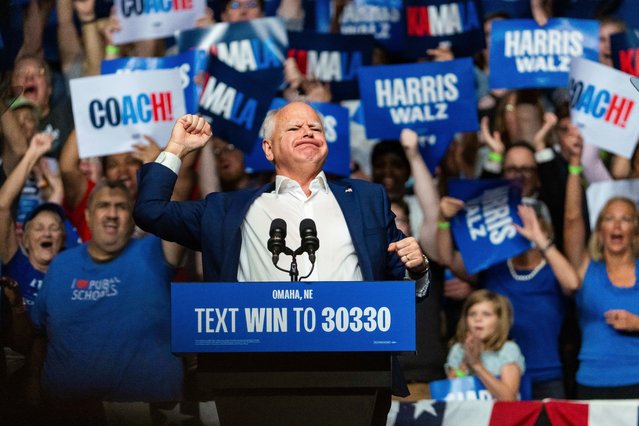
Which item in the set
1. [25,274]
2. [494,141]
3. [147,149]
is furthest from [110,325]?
[494,141]

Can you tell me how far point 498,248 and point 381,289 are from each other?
9.66 feet

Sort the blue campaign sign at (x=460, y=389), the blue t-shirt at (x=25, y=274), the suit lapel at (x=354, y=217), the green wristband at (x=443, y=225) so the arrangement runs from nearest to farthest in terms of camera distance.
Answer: the suit lapel at (x=354, y=217), the blue campaign sign at (x=460, y=389), the blue t-shirt at (x=25, y=274), the green wristband at (x=443, y=225)

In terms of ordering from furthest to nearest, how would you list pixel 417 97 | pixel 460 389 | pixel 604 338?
pixel 417 97 → pixel 604 338 → pixel 460 389

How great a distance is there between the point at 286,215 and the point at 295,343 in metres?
0.57

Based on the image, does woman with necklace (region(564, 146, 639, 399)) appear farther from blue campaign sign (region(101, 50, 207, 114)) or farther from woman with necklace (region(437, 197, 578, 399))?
blue campaign sign (region(101, 50, 207, 114))

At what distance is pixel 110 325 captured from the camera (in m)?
5.45

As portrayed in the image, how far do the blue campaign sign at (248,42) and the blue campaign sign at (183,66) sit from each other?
120mm

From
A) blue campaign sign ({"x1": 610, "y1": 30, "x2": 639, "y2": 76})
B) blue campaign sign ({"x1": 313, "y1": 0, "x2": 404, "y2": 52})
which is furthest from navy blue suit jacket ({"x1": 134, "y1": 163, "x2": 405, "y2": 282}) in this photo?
blue campaign sign ({"x1": 313, "y1": 0, "x2": 404, "y2": 52})

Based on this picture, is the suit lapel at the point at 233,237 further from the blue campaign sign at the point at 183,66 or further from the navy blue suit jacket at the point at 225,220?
the blue campaign sign at the point at 183,66

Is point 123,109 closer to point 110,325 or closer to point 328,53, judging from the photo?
point 110,325

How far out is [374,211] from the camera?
10.6 ft

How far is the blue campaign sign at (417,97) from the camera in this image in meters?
5.91

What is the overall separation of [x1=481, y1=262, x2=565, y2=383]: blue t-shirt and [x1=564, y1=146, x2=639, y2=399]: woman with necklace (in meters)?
0.12

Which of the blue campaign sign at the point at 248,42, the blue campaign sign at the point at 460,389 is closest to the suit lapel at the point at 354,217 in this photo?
the blue campaign sign at the point at 460,389
